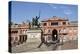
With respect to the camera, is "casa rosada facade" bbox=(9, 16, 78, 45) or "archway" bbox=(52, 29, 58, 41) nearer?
"casa rosada facade" bbox=(9, 16, 78, 45)

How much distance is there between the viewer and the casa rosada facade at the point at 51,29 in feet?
3.92

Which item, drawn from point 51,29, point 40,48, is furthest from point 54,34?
point 40,48

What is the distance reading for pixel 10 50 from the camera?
1.18m

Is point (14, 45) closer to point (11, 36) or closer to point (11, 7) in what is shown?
point (11, 36)

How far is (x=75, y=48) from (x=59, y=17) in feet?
0.89

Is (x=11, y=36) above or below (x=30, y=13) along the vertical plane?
below

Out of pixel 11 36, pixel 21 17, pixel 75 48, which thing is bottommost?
pixel 75 48

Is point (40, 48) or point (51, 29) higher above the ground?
point (51, 29)

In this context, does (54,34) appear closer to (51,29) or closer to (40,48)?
(51,29)

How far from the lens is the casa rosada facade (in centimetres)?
120

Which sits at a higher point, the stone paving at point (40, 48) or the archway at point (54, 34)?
the archway at point (54, 34)

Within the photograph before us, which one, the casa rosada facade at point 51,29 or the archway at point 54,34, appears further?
the archway at point 54,34

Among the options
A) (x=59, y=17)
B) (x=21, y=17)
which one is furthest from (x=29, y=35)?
(x=59, y=17)

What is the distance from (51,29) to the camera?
50.6 inches
